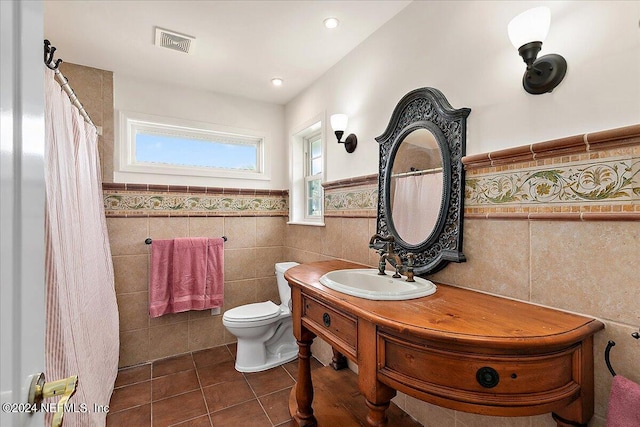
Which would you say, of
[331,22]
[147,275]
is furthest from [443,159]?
[147,275]

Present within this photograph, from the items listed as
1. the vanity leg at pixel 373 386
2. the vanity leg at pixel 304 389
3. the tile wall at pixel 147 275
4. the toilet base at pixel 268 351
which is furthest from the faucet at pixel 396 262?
the tile wall at pixel 147 275

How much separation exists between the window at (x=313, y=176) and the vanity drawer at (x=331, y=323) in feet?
4.66

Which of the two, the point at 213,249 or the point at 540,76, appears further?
the point at 213,249

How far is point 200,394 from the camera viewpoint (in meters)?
2.02

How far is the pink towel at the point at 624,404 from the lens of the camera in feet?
2.55

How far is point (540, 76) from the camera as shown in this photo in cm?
109

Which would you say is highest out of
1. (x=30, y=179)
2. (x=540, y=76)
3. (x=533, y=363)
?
(x=540, y=76)

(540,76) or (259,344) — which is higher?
(540,76)

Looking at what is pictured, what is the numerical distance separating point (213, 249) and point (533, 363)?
2422mm

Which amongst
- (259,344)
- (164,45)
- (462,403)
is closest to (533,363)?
(462,403)

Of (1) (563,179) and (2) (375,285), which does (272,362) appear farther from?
(1) (563,179)

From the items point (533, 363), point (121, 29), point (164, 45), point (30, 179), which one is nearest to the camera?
point (30, 179)

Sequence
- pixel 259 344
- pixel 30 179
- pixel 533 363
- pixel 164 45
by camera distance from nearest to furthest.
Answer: pixel 30 179 < pixel 533 363 < pixel 164 45 < pixel 259 344

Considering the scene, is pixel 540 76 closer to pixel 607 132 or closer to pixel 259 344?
pixel 607 132
